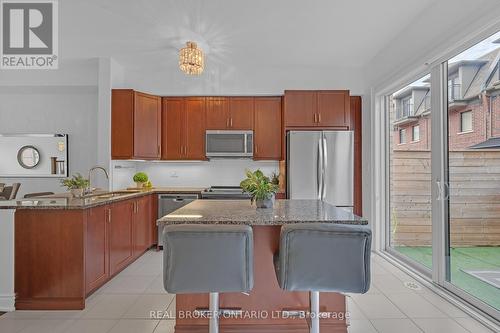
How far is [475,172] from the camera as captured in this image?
2.71m

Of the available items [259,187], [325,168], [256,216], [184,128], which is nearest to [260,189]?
[259,187]

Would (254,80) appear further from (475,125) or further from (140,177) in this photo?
(475,125)

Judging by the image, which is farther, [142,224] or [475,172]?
[142,224]

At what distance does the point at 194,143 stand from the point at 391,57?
3.01 metres

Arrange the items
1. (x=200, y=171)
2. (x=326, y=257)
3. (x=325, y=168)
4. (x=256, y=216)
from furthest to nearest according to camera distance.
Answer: (x=200, y=171)
(x=325, y=168)
(x=256, y=216)
(x=326, y=257)

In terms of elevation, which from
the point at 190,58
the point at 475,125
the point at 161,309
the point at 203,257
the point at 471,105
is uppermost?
the point at 190,58

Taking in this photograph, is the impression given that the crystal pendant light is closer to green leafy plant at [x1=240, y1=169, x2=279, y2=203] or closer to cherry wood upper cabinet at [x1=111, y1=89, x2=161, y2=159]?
cherry wood upper cabinet at [x1=111, y1=89, x2=161, y2=159]

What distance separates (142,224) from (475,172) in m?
3.80

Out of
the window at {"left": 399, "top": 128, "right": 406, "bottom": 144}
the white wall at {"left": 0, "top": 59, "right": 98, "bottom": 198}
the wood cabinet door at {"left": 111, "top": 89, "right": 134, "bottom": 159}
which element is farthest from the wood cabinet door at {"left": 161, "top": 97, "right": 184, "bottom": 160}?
the window at {"left": 399, "top": 128, "right": 406, "bottom": 144}

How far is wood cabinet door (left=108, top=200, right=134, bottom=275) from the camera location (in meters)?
3.25

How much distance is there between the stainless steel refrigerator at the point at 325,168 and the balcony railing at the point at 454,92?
1508mm

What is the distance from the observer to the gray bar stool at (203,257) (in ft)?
5.48

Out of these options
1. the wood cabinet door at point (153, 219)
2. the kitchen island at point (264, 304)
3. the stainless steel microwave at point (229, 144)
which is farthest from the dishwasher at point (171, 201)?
the kitchen island at point (264, 304)

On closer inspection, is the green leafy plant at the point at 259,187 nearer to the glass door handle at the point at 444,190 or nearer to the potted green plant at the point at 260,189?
the potted green plant at the point at 260,189
